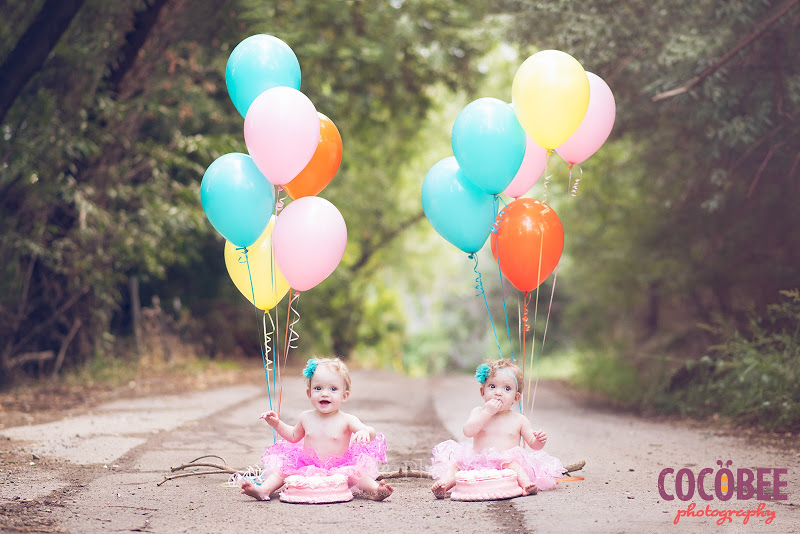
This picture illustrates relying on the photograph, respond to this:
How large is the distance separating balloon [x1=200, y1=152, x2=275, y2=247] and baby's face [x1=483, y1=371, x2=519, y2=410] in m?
1.62

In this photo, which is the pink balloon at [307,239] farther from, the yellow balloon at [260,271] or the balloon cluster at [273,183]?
the yellow balloon at [260,271]

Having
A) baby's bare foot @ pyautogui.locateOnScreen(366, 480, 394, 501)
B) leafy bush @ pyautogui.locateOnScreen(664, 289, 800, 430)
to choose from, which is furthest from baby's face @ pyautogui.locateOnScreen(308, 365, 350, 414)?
leafy bush @ pyautogui.locateOnScreen(664, 289, 800, 430)

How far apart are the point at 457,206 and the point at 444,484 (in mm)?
1605

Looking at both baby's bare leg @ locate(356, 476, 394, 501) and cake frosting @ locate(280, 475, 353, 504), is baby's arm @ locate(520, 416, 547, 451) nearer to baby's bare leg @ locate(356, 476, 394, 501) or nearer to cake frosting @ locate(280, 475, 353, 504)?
baby's bare leg @ locate(356, 476, 394, 501)

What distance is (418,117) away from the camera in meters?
14.4

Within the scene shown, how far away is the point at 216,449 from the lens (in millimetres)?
5465

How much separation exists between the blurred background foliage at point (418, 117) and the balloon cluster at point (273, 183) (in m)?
1.40

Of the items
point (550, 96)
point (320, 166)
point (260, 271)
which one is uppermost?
point (550, 96)

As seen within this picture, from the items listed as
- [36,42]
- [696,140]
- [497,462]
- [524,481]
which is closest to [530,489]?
[524,481]

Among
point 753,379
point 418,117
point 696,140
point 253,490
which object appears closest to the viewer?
A: point 253,490

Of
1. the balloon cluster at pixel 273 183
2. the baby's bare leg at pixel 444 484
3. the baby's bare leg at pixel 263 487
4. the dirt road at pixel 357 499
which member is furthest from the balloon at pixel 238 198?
the baby's bare leg at pixel 444 484

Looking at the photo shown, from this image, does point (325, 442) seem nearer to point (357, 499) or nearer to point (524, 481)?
point (357, 499)

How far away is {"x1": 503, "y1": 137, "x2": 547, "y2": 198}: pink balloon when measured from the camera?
193 inches

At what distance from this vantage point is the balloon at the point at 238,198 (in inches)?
169
